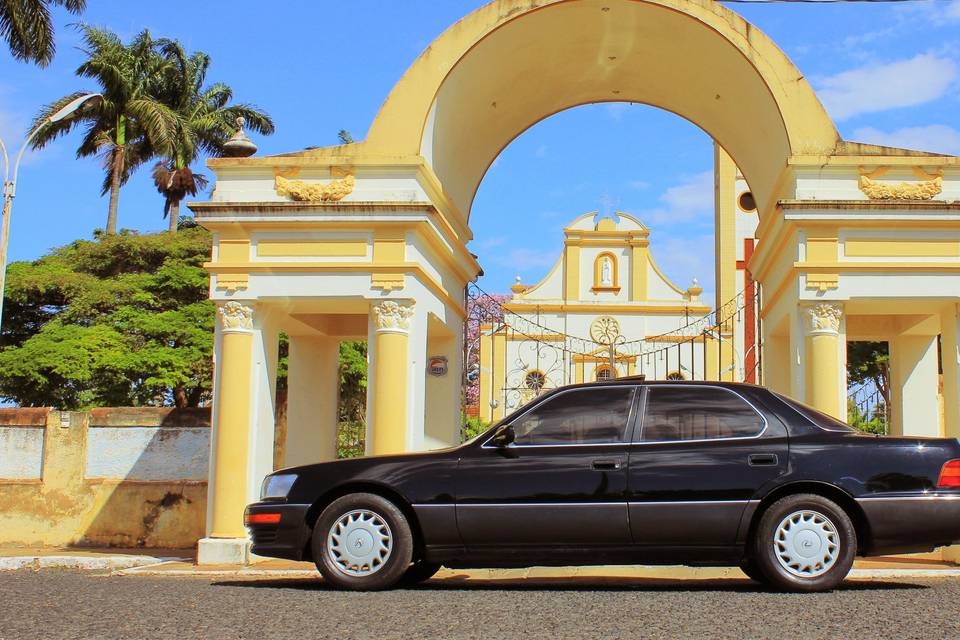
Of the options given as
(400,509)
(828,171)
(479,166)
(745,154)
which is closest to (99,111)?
(479,166)

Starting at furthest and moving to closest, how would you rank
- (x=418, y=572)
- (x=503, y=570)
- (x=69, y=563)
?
1. (x=69, y=563)
2. (x=503, y=570)
3. (x=418, y=572)

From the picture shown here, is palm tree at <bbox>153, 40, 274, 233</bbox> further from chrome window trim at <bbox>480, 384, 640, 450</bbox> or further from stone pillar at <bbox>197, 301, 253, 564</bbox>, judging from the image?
chrome window trim at <bbox>480, 384, 640, 450</bbox>

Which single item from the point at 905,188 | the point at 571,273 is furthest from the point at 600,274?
the point at 905,188

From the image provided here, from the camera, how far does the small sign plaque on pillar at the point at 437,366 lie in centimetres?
1675

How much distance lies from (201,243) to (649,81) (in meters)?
21.6

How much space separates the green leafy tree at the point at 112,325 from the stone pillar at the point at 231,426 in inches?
659

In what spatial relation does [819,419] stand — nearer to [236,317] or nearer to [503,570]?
[503,570]

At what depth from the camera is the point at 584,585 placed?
8.86 metres

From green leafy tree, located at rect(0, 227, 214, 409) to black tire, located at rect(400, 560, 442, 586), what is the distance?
22428 millimetres

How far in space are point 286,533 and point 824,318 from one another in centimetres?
771

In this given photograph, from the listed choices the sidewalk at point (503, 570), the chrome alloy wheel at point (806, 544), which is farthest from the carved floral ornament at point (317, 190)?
the chrome alloy wheel at point (806, 544)

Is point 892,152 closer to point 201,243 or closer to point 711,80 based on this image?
point 711,80

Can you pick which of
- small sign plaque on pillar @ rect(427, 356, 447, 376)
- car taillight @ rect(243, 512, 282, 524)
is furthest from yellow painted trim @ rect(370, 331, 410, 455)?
car taillight @ rect(243, 512, 282, 524)

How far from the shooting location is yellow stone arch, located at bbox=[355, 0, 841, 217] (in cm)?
1438
